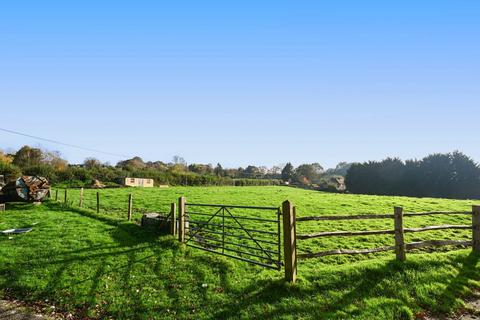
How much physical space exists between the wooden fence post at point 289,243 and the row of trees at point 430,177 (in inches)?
2168

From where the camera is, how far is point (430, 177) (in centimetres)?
5388

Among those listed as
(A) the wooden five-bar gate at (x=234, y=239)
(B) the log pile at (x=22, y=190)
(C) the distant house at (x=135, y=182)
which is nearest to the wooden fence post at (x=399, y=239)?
(A) the wooden five-bar gate at (x=234, y=239)

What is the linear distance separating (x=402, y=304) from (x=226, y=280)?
4.33 m

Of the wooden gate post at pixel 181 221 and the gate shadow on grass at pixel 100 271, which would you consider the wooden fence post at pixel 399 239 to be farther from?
the wooden gate post at pixel 181 221

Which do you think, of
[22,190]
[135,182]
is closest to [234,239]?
[22,190]

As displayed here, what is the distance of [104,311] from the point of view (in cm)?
709

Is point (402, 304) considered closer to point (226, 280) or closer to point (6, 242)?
point (226, 280)

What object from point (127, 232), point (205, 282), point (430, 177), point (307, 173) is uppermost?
point (307, 173)

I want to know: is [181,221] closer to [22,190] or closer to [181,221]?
[181,221]

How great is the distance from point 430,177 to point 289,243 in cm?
5673

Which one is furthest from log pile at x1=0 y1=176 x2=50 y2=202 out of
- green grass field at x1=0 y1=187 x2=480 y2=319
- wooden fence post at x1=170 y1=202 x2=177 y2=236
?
wooden fence post at x1=170 y1=202 x2=177 y2=236

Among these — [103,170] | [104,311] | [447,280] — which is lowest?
[104,311]

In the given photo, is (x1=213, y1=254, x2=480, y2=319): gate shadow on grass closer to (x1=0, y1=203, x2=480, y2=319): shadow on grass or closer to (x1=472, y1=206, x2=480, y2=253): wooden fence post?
(x1=0, y1=203, x2=480, y2=319): shadow on grass

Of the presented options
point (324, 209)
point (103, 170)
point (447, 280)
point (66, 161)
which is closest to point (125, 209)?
point (324, 209)
